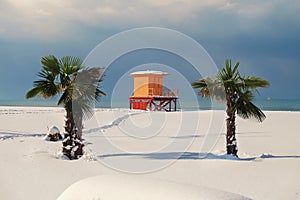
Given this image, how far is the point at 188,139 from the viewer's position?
15242mm

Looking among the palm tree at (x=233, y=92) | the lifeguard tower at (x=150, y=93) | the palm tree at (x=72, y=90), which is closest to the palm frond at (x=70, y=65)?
the palm tree at (x=72, y=90)

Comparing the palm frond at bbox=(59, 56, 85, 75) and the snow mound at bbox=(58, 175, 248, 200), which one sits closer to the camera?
the snow mound at bbox=(58, 175, 248, 200)

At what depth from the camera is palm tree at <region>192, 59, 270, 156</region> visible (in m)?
10.5

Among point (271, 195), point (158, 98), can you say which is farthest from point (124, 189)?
point (158, 98)

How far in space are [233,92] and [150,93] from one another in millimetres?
24895

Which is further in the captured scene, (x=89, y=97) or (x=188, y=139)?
(x=188, y=139)

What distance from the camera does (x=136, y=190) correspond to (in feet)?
11.5

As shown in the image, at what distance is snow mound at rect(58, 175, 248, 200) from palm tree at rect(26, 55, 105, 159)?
6004 millimetres

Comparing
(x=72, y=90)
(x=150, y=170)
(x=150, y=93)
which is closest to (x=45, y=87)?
(x=72, y=90)

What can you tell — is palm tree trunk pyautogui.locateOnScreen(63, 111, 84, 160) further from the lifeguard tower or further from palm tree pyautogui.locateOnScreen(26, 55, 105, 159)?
the lifeguard tower

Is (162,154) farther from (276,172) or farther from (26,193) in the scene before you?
(26,193)

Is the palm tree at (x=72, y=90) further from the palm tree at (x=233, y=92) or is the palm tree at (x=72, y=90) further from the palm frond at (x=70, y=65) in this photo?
the palm tree at (x=233, y=92)

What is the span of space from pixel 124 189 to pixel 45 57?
7.48 m

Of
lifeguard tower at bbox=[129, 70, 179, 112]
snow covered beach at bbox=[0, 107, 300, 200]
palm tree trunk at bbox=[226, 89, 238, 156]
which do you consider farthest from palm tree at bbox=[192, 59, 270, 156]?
lifeguard tower at bbox=[129, 70, 179, 112]
